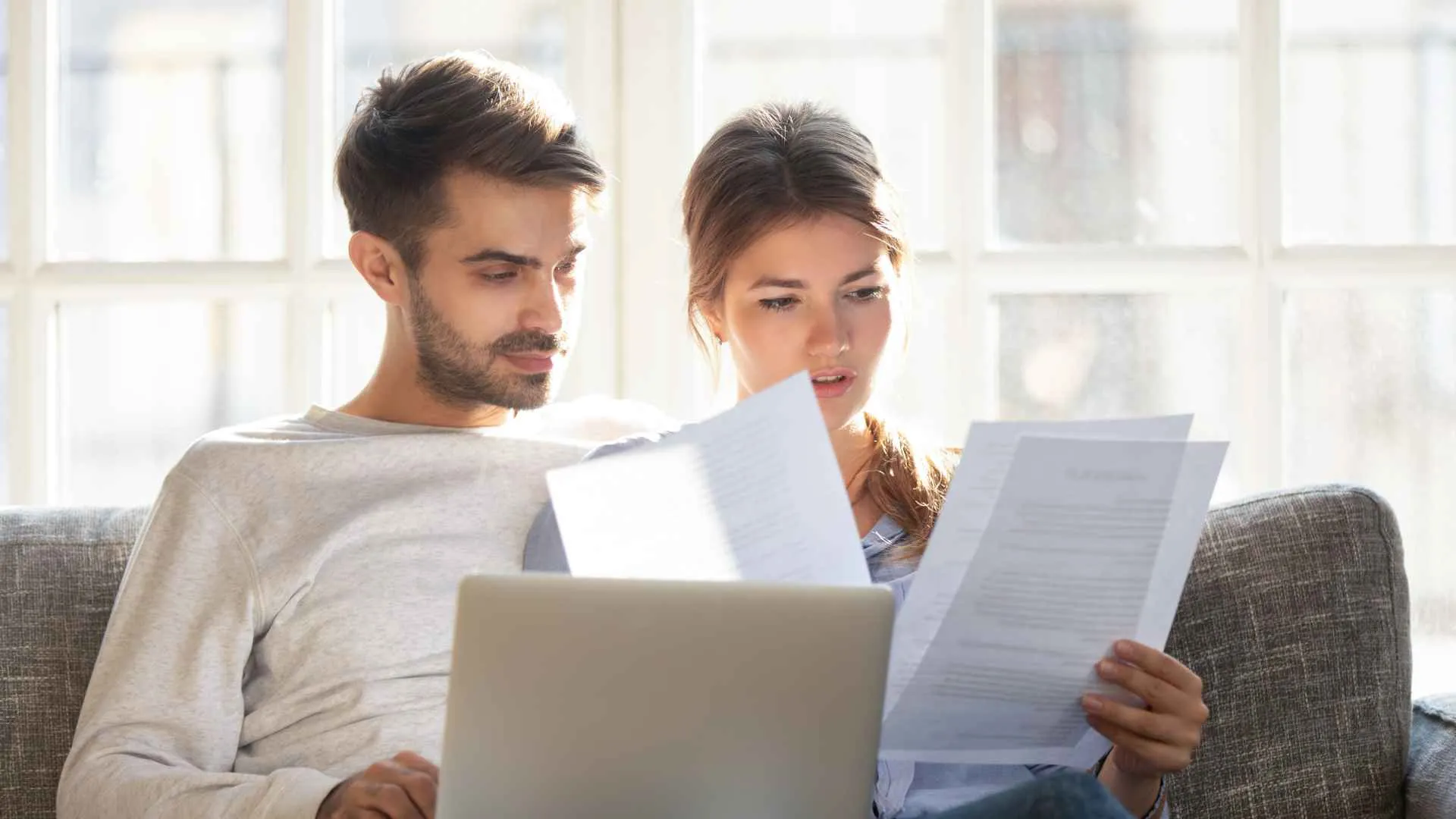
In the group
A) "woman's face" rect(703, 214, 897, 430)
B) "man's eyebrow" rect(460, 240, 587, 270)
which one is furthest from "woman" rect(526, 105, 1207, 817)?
"man's eyebrow" rect(460, 240, 587, 270)

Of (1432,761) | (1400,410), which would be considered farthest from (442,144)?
(1400,410)

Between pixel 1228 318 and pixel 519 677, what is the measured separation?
151 centimetres

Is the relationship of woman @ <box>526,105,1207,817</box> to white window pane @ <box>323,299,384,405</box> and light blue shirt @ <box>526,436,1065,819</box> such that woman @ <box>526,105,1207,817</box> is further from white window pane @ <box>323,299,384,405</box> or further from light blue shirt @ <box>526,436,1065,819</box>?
white window pane @ <box>323,299,384,405</box>

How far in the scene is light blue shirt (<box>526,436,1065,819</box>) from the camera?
1.48 meters

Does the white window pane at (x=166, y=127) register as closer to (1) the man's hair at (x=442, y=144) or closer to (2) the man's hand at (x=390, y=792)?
(1) the man's hair at (x=442, y=144)

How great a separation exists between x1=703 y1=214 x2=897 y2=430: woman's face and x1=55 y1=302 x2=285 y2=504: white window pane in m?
0.91

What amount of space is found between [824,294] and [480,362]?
39 centimetres

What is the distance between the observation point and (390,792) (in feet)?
4.04

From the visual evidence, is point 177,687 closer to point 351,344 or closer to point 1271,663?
point 351,344

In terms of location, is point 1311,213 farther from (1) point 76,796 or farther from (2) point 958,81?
(1) point 76,796

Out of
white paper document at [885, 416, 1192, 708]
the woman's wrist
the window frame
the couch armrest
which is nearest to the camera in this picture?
white paper document at [885, 416, 1192, 708]

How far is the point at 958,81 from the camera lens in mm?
2180

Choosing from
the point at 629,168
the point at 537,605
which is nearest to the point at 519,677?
the point at 537,605

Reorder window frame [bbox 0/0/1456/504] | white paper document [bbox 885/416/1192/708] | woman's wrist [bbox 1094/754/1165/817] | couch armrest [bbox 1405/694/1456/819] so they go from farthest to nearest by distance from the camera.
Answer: window frame [bbox 0/0/1456/504]
couch armrest [bbox 1405/694/1456/819]
woman's wrist [bbox 1094/754/1165/817]
white paper document [bbox 885/416/1192/708]
